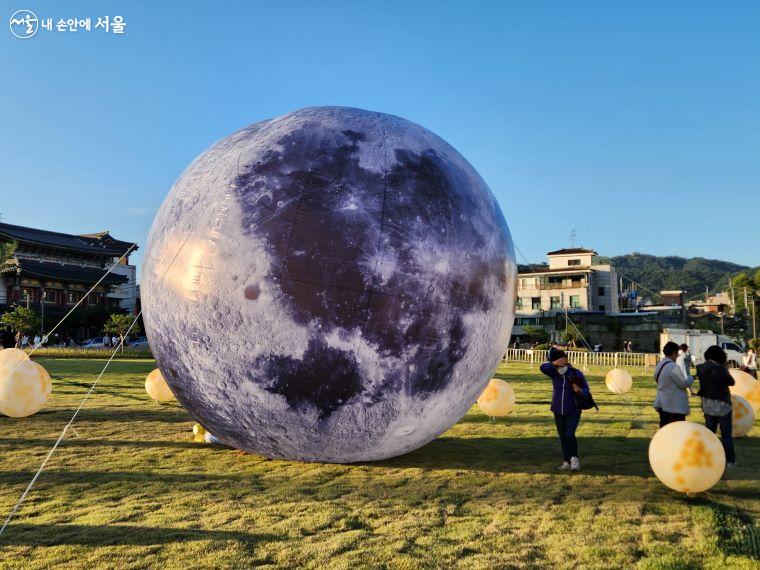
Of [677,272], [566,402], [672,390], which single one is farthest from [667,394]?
[677,272]

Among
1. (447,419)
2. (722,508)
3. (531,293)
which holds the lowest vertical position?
(722,508)

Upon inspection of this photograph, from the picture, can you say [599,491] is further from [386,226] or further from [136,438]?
[136,438]

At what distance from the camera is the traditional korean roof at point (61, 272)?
55.9 m

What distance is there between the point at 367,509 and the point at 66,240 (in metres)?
→ 72.2

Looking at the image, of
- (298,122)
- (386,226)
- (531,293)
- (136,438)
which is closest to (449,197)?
(386,226)

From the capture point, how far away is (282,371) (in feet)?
18.9

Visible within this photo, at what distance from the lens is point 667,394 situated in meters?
8.59

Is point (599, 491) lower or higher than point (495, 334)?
lower

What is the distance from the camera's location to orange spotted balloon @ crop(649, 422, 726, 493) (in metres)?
6.49

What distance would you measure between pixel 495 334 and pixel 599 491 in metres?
2.20

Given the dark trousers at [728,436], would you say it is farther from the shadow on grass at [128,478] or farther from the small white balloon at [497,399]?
the shadow on grass at [128,478]

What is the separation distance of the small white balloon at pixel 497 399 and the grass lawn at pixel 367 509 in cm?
165

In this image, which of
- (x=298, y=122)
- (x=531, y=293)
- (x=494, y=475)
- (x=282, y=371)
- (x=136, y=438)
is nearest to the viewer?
(x=282, y=371)

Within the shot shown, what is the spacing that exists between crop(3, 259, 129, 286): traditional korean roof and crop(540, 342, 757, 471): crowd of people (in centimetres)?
5461
